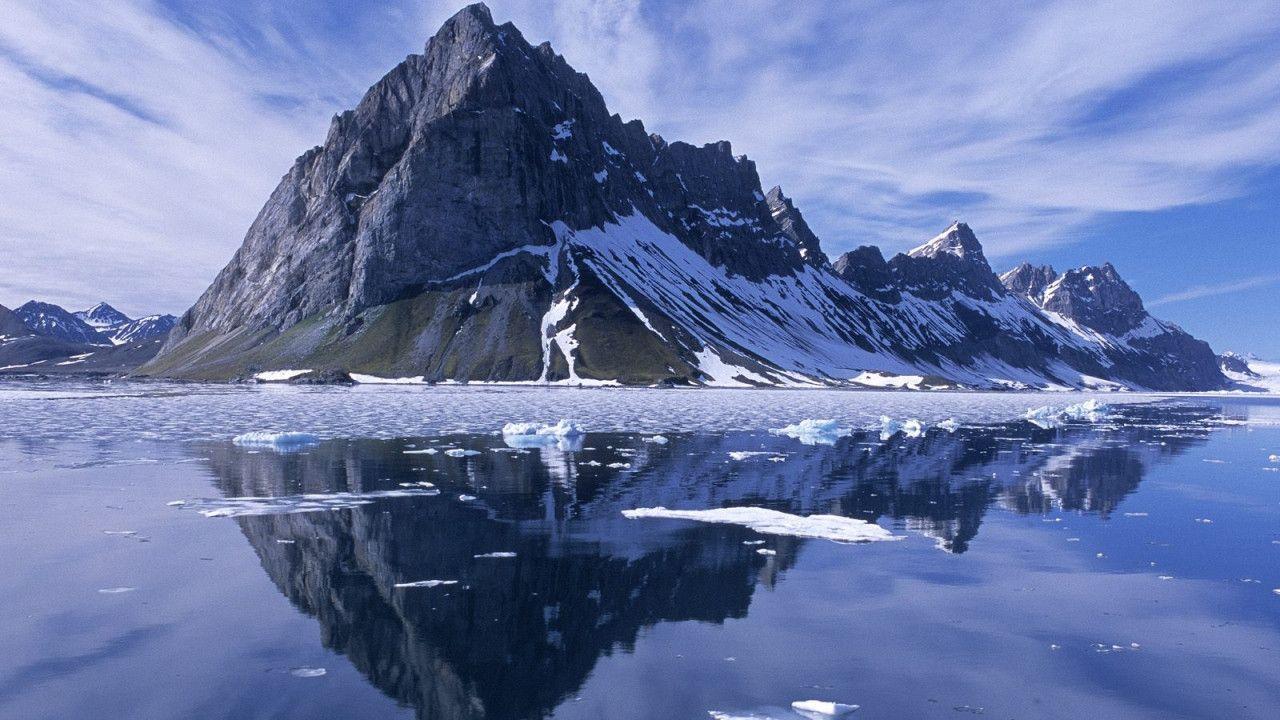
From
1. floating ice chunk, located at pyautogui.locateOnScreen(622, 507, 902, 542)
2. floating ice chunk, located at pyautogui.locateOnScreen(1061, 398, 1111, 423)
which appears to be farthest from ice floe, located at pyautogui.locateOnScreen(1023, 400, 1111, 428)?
floating ice chunk, located at pyautogui.locateOnScreen(622, 507, 902, 542)

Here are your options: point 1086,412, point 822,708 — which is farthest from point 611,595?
point 1086,412

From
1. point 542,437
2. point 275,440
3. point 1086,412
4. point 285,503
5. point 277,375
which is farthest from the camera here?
point 277,375

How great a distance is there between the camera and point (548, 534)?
2073cm

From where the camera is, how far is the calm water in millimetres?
11180

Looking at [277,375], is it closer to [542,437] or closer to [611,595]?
[542,437]

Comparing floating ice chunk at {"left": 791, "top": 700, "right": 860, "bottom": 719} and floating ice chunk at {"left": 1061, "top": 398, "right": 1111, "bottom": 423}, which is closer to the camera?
floating ice chunk at {"left": 791, "top": 700, "right": 860, "bottom": 719}

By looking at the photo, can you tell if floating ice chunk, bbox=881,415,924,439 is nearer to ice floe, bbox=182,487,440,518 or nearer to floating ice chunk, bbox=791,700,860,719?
ice floe, bbox=182,487,440,518

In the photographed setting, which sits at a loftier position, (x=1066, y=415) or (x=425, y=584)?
(x=1066, y=415)

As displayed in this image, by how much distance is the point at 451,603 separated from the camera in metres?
14.9

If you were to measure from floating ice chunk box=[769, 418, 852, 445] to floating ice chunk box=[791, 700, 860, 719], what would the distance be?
119 ft

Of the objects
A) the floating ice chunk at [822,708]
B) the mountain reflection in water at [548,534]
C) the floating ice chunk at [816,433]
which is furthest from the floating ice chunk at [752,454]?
the floating ice chunk at [822,708]

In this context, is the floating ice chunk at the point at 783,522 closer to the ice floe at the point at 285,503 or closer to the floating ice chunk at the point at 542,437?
the ice floe at the point at 285,503

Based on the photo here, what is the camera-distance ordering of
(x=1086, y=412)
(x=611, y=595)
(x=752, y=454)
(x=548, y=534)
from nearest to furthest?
(x=611, y=595), (x=548, y=534), (x=752, y=454), (x=1086, y=412)

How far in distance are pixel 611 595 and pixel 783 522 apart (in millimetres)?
8525
